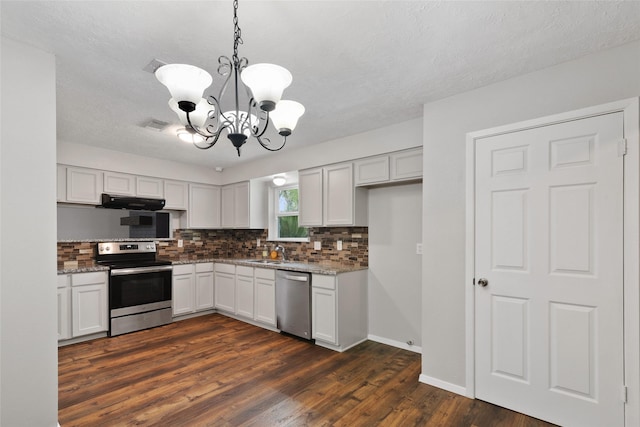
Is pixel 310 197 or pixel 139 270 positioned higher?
pixel 310 197

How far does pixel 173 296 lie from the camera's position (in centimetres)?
451

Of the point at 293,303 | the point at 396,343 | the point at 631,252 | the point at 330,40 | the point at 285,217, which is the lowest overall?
the point at 396,343

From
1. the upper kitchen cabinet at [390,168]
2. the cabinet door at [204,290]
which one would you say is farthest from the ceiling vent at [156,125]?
the cabinet door at [204,290]

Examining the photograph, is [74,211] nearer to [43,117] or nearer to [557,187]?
[43,117]

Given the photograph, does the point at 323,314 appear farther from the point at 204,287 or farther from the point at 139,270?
the point at 139,270

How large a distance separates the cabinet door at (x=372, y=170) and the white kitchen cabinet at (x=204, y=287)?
2.83 meters

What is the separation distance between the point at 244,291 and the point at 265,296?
47cm

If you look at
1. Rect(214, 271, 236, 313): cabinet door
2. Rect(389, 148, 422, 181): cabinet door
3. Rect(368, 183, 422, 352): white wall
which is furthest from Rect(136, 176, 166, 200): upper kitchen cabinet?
Rect(389, 148, 422, 181): cabinet door

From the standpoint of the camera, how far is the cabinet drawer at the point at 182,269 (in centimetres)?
458

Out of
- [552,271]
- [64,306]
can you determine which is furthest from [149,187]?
[552,271]

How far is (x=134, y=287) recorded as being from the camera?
162 inches

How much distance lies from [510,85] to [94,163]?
465 cm

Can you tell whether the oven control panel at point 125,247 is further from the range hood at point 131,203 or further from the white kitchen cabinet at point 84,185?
the white kitchen cabinet at point 84,185

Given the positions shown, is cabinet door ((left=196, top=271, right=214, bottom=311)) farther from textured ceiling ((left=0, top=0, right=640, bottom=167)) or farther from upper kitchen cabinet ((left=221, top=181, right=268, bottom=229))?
textured ceiling ((left=0, top=0, right=640, bottom=167))
